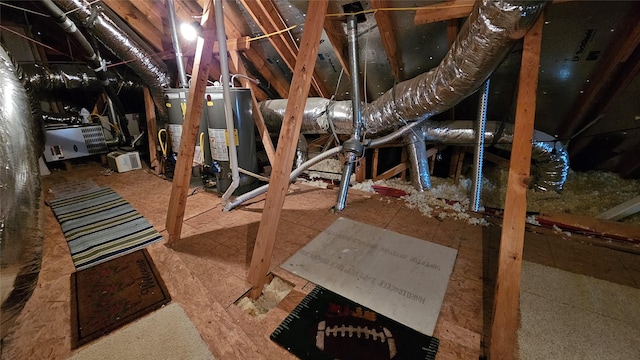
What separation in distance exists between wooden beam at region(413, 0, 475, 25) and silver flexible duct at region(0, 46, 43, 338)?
7.44 ft

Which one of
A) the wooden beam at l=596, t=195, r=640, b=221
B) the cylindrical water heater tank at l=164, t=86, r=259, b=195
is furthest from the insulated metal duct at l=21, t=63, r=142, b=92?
the wooden beam at l=596, t=195, r=640, b=221

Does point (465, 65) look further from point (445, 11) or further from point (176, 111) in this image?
point (176, 111)

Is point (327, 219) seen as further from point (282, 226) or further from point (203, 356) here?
point (203, 356)

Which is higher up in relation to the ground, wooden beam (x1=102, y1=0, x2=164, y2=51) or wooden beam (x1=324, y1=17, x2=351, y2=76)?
wooden beam (x1=102, y1=0, x2=164, y2=51)

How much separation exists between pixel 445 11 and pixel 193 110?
1.77 meters

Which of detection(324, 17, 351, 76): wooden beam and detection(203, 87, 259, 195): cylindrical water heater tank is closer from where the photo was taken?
detection(324, 17, 351, 76): wooden beam

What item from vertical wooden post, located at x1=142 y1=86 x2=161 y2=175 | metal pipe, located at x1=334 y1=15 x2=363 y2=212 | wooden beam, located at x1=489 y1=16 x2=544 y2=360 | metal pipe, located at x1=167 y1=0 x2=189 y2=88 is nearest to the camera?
wooden beam, located at x1=489 y1=16 x2=544 y2=360

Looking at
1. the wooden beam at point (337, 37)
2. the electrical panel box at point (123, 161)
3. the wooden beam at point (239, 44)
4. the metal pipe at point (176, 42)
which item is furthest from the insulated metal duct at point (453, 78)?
the electrical panel box at point (123, 161)

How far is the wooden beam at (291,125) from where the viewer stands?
42.9 inches

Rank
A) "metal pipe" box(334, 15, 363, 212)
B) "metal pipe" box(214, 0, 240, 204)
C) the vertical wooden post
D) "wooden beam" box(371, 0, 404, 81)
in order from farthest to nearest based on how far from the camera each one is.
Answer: the vertical wooden post
"metal pipe" box(334, 15, 363, 212)
"wooden beam" box(371, 0, 404, 81)
"metal pipe" box(214, 0, 240, 204)

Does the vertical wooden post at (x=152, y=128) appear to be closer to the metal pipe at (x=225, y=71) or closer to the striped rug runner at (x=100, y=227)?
the striped rug runner at (x=100, y=227)

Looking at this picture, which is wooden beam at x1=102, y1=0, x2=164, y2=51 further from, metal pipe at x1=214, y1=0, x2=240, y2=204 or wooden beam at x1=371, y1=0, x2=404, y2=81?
wooden beam at x1=371, y1=0, x2=404, y2=81

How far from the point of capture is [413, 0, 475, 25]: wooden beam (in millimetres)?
1505

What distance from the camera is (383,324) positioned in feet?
3.48
